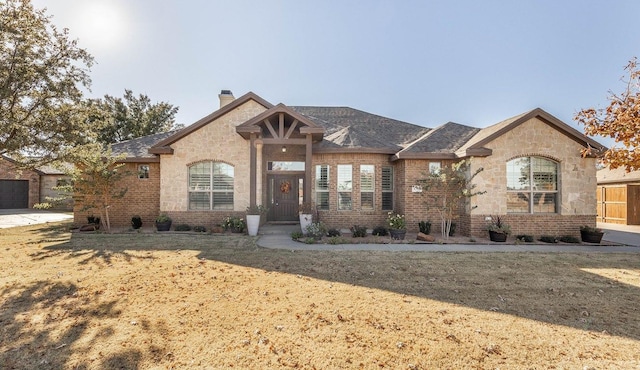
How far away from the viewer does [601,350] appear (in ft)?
10.7

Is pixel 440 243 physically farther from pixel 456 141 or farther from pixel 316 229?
pixel 456 141

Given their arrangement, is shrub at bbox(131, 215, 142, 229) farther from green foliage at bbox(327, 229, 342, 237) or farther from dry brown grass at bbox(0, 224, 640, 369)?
green foliage at bbox(327, 229, 342, 237)

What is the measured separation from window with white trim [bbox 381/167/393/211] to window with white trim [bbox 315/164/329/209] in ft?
7.80

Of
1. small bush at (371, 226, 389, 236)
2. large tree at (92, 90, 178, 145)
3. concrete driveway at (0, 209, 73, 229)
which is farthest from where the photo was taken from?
large tree at (92, 90, 178, 145)

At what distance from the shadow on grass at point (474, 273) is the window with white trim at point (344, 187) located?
4124 mm

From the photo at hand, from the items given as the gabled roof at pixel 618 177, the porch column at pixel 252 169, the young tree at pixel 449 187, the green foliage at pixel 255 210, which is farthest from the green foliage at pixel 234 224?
the gabled roof at pixel 618 177

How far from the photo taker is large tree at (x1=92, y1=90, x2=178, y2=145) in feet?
82.8

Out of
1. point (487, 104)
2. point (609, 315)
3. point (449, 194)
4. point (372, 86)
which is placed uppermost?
point (372, 86)

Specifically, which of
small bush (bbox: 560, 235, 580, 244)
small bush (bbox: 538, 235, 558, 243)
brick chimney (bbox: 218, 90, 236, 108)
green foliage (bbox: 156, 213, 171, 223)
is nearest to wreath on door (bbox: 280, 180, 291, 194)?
green foliage (bbox: 156, 213, 171, 223)

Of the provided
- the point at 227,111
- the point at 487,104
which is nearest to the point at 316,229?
the point at 227,111

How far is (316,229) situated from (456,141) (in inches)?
282

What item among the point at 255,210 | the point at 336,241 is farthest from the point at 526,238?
the point at 255,210

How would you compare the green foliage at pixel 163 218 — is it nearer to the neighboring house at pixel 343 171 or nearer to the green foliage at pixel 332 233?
the neighboring house at pixel 343 171

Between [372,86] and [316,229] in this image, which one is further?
[372,86]
